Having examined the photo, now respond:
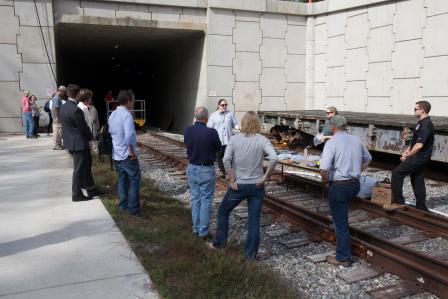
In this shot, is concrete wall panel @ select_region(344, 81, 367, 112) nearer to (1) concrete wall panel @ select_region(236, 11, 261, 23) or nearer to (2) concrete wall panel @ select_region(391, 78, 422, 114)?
(2) concrete wall panel @ select_region(391, 78, 422, 114)

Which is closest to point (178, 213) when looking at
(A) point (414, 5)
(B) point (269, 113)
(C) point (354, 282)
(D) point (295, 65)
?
(C) point (354, 282)

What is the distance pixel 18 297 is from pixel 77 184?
3.60 m

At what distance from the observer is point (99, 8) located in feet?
53.8

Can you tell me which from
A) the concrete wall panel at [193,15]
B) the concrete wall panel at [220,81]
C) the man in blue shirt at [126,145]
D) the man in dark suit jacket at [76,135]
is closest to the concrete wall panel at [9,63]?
the concrete wall panel at [193,15]

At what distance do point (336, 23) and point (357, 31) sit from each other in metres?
1.51

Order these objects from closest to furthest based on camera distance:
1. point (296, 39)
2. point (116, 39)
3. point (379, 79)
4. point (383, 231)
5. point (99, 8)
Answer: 1. point (383, 231)
2. point (379, 79)
3. point (99, 8)
4. point (296, 39)
5. point (116, 39)

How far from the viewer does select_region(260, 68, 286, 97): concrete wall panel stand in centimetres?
1873

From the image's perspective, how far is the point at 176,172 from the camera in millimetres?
10508

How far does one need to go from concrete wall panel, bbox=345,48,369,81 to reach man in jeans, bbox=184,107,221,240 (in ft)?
38.2

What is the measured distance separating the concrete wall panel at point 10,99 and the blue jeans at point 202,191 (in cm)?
1280

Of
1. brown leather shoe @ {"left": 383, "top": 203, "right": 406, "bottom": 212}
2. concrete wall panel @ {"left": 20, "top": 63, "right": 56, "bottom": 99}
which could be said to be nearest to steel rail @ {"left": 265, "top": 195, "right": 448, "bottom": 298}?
brown leather shoe @ {"left": 383, "top": 203, "right": 406, "bottom": 212}

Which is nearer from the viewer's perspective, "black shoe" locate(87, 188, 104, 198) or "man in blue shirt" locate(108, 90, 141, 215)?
"man in blue shirt" locate(108, 90, 141, 215)

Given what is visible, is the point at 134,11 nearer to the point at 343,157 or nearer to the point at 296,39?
the point at 296,39

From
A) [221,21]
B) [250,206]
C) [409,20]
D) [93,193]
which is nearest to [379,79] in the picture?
[409,20]
